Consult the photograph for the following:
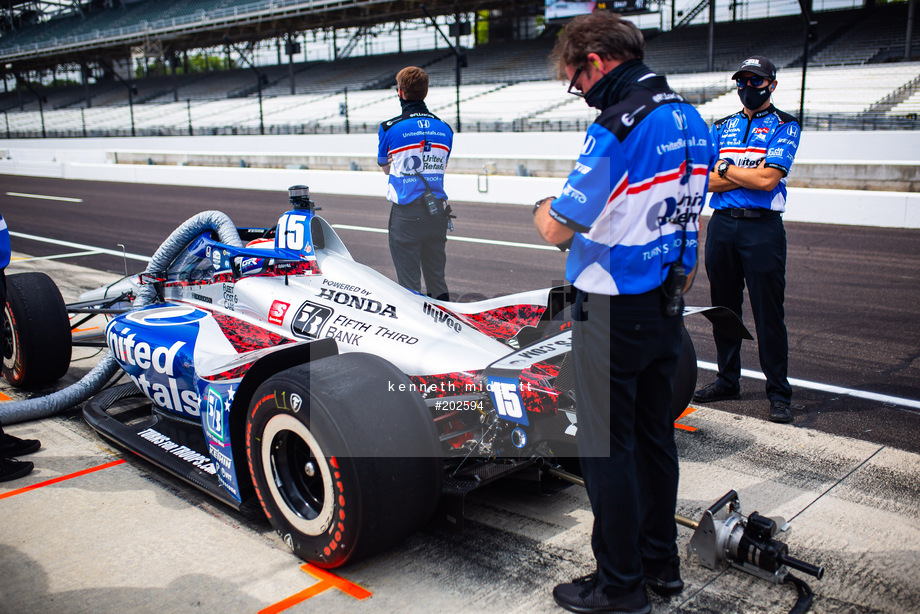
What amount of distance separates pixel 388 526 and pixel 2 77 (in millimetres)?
86769

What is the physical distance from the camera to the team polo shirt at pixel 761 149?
432 cm

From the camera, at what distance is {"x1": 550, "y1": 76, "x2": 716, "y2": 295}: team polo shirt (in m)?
2.38

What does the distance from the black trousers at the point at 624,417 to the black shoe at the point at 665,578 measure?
0.13 m

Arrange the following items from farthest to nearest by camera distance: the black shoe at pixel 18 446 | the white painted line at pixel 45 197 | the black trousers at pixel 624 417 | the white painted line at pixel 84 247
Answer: the white painted line at pixel 45 197
the white painted line at pixel 84 247
the black shoe at pixel 18 446
the black trousers at pixel 624 417

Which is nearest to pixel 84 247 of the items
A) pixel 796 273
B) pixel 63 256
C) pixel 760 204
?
pixel 63 256

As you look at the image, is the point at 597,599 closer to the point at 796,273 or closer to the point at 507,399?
the point at 507,399

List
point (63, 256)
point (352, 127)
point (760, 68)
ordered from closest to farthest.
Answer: point (760, 68) < point (63, 256) < point (352, 127)

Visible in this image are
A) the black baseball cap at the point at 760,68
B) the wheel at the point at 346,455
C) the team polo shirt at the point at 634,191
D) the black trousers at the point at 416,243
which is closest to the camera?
the team polo shirt at the point at 634,191

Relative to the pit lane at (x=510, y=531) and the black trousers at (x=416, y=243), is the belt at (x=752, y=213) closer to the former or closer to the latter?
the pit lane at (x=510, y=531)

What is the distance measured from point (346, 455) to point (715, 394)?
9.88 ft

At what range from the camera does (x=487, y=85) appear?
1518 inches

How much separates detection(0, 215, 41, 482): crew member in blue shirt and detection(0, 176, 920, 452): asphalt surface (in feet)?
8.34

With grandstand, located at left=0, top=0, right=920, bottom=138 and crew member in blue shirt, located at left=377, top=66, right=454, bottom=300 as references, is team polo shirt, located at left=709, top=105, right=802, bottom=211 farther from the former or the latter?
grandstand, located at left=0, top=0, right=920, bottom=138

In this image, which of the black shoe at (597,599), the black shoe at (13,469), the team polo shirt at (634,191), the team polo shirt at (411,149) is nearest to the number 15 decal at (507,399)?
the team polo shirt at (634,191)
